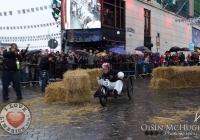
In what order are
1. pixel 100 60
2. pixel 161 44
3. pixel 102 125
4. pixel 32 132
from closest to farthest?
pixel 32 132, pixel 102 125, pixel 100 60, pixel 161 44

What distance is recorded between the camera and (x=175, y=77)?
15.1 m

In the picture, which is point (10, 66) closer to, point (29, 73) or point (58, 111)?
point (58, 111)

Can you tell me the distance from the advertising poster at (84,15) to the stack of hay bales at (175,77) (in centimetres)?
1326

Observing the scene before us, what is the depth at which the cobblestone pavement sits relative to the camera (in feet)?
21.5

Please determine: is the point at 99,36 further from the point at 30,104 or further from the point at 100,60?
the point at 30,104

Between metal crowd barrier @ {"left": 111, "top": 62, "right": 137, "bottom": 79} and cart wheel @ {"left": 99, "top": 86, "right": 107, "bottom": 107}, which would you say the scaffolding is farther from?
cart wheel @ {"left": 99, "top": 86, "right": 107, "bottom": 107}

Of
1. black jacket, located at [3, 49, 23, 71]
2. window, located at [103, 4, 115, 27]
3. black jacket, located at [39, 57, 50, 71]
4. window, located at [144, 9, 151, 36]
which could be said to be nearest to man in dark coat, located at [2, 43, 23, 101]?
black jacket, located at [3, 49, 23, 71]

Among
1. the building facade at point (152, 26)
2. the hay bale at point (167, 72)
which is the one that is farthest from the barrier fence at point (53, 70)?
the building facade at point (152, 26)

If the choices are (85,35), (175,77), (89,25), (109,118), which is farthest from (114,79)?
(85,35)

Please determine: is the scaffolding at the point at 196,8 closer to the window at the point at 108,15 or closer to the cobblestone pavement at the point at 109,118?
the window at the point at 108,15

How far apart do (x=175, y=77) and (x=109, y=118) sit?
25.4 feet

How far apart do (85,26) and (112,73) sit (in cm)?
1733

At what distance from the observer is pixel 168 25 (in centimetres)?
4119

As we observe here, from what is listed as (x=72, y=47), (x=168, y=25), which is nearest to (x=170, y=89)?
(x=72, y=47)
